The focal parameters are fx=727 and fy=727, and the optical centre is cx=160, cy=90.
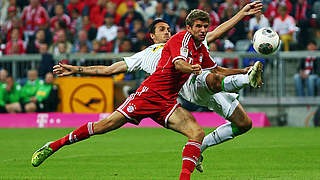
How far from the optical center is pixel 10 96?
20688 mm

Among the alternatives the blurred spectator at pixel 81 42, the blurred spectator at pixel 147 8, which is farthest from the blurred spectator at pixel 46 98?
the blurred spectator at pixel 147 8

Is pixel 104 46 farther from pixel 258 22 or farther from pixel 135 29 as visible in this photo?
pixel 258 22

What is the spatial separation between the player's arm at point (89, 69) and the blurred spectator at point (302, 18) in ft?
37.0

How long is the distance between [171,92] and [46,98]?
1188cm

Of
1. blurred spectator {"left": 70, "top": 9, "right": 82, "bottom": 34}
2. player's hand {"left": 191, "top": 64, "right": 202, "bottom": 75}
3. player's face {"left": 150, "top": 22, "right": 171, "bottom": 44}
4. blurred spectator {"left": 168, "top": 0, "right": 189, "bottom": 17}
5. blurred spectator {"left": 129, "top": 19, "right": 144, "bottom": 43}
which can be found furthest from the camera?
blurred spectator {"left": 70, "top": 9, "right": 82, "bottom": 34}

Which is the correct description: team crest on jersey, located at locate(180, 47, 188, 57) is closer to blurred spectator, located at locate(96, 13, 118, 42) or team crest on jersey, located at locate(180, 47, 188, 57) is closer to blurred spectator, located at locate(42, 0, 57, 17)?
blurred spectator, located at locate(96, 13, 118, 42)

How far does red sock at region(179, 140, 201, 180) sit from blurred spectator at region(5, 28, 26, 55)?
14.9 m

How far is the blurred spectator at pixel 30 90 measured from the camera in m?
20.5

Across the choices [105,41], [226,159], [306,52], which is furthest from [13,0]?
[226,159]

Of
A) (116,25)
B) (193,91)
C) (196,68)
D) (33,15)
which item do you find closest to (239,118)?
(193,91)

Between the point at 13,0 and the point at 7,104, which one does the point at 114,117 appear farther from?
the point at 13,0

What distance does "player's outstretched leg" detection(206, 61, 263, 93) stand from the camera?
8219mm

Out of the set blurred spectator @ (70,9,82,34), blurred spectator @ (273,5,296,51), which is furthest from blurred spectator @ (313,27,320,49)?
blurred spectator @ (70,9,82,34)

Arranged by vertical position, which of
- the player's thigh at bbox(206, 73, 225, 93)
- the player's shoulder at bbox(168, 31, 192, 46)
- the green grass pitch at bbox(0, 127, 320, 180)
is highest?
the player's shoulder at bbox(168, 31, 192, 46)
